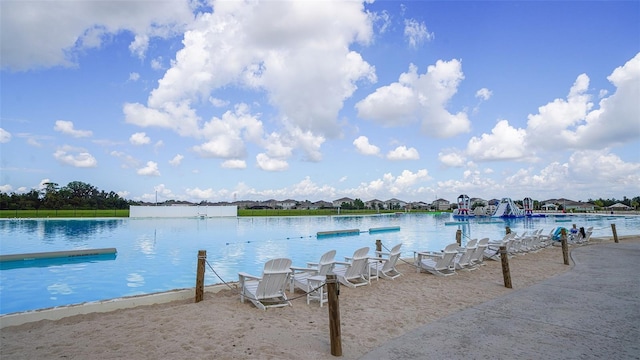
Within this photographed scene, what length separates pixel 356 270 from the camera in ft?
25.8

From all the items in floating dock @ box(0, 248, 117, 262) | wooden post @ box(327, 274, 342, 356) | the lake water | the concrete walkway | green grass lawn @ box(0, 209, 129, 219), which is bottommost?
the lake water

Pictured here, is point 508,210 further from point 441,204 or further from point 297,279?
point 441,204

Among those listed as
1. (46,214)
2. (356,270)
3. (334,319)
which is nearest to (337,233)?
(356,270)

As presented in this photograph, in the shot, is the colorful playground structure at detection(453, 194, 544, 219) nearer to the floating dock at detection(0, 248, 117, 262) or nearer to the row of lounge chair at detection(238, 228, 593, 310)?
the row of lounge chair at detection(238, 228, 593, 310)

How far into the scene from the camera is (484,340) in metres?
4.38

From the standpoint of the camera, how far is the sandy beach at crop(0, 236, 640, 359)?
405 cm

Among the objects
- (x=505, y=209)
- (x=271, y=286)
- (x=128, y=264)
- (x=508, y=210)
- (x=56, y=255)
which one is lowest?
(x=128, y=264)

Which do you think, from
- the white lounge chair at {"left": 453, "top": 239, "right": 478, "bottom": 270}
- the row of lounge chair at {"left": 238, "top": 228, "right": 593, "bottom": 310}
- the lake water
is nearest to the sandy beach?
the row of lounge chair at {"left": 238, "top": 228, "right": 593, "bottom": 310}

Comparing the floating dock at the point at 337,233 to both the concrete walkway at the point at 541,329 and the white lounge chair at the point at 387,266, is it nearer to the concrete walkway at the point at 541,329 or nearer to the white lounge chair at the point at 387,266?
the white lounge chair at the point at 387,266

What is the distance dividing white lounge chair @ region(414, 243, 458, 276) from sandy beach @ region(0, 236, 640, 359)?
1590 millimetres

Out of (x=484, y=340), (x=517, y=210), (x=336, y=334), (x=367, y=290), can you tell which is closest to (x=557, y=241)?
(x=367, y=290)

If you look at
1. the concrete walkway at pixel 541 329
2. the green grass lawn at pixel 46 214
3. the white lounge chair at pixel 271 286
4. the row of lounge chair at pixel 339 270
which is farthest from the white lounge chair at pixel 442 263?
the green grass lawn at pixel 46 214

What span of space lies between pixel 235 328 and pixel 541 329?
3.96 metres

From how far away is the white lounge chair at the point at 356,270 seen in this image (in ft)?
25.3
